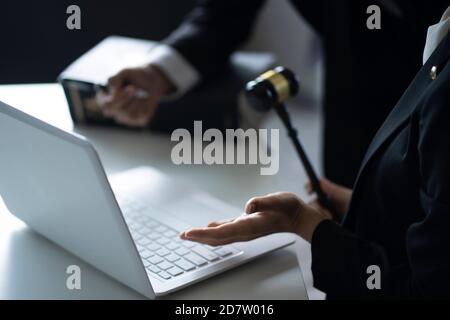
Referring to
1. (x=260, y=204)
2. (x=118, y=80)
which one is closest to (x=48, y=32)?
(x=118, y=80)

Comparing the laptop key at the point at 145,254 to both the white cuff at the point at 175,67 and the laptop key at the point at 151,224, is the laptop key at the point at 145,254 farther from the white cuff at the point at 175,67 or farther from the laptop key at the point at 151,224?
the white cuff at the point at 175,67

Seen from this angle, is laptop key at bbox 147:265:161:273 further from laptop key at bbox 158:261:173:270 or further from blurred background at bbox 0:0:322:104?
blurred background at bbox 0:0:322:104

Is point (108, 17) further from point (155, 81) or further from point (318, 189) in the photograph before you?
point (318, 189)

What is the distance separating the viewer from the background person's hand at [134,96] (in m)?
1.08

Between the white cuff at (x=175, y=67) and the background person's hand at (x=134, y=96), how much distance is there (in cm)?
2

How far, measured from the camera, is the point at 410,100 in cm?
65

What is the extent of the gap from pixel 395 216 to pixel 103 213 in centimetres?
33

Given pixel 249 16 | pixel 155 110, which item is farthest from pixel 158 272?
pixel 249 16

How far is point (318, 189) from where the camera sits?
93cm

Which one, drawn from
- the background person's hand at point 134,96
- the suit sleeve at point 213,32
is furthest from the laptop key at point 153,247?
the suit sleeve at point 213,32

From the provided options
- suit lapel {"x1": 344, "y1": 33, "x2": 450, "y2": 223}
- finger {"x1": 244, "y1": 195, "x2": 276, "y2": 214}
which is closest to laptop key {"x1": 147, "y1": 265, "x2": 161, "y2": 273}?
finger {"x1": 244, "y1": 195, "x2": 276, "y2": 214}

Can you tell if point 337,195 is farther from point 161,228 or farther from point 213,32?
point 213,32

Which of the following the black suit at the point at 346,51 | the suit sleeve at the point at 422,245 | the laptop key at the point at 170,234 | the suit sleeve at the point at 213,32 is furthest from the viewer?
the suit sleeve at the point at 213,32

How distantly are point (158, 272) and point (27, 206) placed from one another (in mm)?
199
